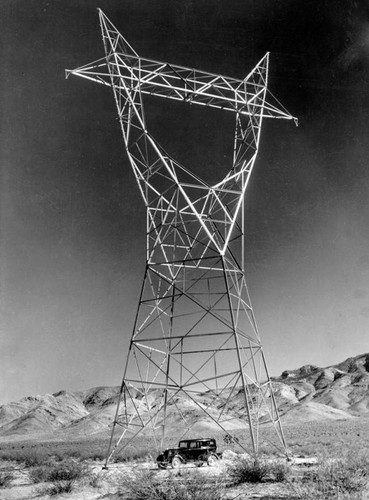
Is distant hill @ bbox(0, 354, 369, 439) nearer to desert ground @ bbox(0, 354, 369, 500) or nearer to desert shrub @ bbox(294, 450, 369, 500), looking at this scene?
desert ground @ bbox(0, 354, 369, 500)

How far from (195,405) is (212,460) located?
77411 millimetres

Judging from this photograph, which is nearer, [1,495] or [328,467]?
[328,467]

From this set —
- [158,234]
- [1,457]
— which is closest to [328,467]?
[158,234]

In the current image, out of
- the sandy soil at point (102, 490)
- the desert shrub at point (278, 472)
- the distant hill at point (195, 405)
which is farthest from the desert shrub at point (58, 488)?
the distant hill at point (195, 405)

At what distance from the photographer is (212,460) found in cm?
1659

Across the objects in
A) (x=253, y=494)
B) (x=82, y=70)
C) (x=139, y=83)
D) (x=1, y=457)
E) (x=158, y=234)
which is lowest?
(x=253, y=494)

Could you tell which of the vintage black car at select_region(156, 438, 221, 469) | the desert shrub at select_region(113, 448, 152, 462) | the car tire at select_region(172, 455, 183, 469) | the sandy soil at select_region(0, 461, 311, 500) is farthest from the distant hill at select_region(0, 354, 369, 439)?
the sandy soil at select_region(0, 461, 311, 500)

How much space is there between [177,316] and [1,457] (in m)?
18.5

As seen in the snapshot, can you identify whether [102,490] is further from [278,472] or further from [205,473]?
[278,472]

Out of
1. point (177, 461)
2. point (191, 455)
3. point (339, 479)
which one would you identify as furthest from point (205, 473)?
point (191, 455)

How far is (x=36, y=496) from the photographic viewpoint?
34.3 feet

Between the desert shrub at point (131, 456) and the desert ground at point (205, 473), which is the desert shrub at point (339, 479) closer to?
the desert ground at point (205, 473)

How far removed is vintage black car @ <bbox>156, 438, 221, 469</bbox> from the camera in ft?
52.9

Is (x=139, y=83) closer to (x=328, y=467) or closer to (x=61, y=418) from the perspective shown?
(x=328, y=467)
